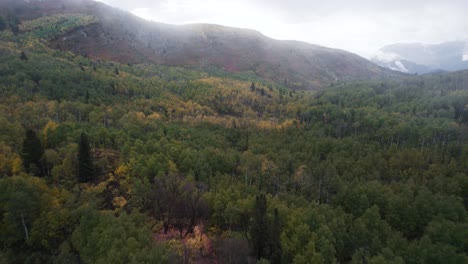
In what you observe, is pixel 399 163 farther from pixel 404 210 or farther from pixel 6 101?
pixel 6 101

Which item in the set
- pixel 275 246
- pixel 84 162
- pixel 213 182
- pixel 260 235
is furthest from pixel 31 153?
pixel 275 246

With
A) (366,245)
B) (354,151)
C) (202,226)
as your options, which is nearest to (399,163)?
(354,151)

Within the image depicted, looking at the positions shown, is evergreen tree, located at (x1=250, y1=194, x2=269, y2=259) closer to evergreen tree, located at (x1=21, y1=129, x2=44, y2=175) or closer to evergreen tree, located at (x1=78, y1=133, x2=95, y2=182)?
evergreen tree, located at (x1=78, y1=133, x2=95, y2=182)

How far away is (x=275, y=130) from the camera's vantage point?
117 metres

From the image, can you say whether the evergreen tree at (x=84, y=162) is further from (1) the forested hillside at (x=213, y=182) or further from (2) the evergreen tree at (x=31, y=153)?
A: (2) the evergreen tree at (x=31, y=153)

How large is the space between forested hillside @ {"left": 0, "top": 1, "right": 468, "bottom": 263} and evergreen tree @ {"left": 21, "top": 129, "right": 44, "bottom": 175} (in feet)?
0.81

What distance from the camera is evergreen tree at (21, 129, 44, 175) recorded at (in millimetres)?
53281

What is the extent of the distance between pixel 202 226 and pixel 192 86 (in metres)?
130

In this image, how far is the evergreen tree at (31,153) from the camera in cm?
5328

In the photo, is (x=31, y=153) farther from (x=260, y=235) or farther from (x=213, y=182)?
(x=260, y=235)

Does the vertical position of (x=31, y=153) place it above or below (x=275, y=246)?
above

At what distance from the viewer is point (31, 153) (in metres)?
53.8

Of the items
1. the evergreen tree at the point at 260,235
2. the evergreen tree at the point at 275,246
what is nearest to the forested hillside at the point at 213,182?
the evergreen tree at the point at 260,235

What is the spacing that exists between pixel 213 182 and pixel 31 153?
3627 cm
